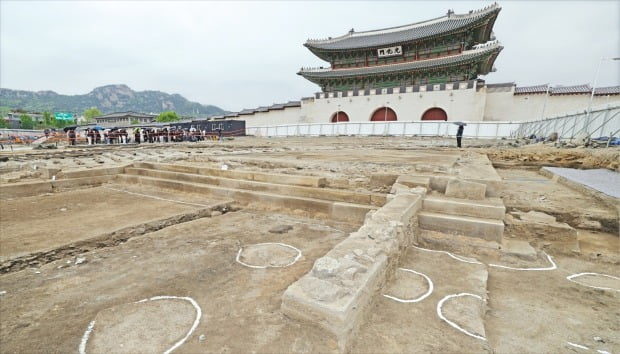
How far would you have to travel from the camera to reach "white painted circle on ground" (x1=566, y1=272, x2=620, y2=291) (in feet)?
9.05

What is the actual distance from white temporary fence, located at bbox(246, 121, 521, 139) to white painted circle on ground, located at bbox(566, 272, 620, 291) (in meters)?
25.7

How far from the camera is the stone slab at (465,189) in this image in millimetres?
4148

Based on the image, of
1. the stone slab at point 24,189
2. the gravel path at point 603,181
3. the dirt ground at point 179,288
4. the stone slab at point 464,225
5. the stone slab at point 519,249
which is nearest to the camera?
the dirt ground at point 179,288

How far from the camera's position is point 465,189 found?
4.27 metres

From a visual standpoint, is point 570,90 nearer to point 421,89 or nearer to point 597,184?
point 421,89

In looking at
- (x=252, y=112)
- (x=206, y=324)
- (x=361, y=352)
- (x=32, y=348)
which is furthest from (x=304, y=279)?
(x=252, y=112)

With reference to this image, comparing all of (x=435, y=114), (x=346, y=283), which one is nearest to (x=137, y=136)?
(x=346, y=283)

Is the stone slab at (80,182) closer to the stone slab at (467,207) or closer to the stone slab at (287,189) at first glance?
the stone slab at (287,189)

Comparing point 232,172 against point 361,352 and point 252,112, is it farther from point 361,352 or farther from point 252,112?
point 252,112

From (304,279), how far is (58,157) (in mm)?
13786

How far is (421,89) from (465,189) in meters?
29.0

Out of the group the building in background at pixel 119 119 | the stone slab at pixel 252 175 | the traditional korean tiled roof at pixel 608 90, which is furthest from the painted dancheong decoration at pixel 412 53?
the building in background at pixel 119 119

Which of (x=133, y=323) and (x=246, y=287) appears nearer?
(x=133, y=323)

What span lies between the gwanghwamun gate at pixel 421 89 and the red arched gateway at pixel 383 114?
117 millimetres
